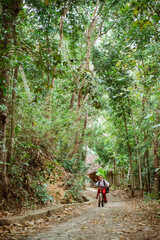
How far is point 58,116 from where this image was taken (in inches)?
338

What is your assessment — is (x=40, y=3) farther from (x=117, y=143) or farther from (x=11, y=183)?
(x=117, y=143)

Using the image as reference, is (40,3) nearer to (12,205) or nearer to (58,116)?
(58,116)

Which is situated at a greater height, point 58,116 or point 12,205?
point 58,116

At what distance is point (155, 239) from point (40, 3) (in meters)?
7.02

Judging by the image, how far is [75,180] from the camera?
35.2 ft

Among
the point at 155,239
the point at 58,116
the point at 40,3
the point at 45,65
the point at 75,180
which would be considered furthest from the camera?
the point at 75,180

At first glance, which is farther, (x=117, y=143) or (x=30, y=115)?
(x=117, y=143)

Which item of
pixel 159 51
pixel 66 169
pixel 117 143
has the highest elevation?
pixel 159 51

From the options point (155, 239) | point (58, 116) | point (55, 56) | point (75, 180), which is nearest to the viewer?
point (155, 239)

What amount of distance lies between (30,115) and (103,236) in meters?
4.51

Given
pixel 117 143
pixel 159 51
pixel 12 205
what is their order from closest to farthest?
1. pixel 12 205
2. pixel 159 51
3. pixel 117 143

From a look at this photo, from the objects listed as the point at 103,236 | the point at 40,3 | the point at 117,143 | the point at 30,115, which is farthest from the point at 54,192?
the point at 117,143

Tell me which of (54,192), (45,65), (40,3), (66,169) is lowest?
(54,192)

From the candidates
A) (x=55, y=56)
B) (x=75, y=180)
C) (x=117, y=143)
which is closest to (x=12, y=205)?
(x=55, y=56)
